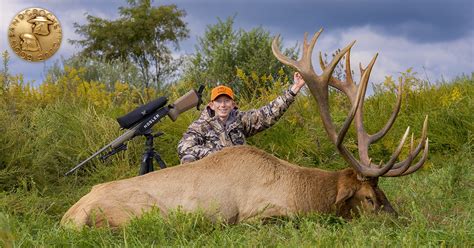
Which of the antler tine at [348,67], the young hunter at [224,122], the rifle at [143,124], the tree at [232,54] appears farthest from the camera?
the tree at [232,54]

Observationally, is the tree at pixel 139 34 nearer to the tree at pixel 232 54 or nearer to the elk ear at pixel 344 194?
the tree at pixel 232 54

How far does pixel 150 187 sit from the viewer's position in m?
5.09

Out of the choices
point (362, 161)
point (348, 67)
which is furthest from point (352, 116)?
point (348, 67)

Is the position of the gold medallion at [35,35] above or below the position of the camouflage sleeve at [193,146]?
above

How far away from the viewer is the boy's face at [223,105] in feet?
21.8

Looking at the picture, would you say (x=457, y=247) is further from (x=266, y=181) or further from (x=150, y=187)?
(x=150, y=187)

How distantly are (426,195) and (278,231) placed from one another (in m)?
2.56

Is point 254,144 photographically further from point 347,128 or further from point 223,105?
point 347,128

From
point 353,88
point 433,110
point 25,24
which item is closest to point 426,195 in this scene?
point 353,88

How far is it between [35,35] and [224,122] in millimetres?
8563

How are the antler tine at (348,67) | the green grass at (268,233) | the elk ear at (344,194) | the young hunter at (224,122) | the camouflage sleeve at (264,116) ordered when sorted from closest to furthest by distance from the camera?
1. the green grass at (268,233)
2. the elk ear at (344,194)
3. the antler tine at (348,67)
4. the young hunter at (224,122)
5. the camouflage sleeve at (264,116)

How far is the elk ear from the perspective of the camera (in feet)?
16.7

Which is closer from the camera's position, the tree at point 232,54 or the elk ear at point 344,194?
the elk ear at point 344,194

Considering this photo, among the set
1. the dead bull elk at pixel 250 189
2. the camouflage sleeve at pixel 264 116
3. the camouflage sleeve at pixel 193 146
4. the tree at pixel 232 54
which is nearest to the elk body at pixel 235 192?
the dead bull elk at pixel 250 189
